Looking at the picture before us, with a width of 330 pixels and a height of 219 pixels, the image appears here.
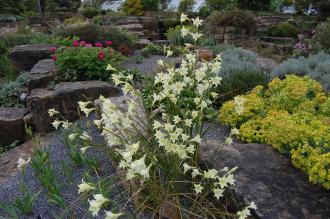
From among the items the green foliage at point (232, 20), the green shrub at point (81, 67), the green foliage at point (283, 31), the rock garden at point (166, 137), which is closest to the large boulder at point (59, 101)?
the rock garden at point (166, 137)

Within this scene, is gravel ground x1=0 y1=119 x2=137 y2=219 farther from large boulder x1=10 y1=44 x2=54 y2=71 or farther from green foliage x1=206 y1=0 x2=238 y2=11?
green foliage x1=206 y1=0 x2=238 y2=11

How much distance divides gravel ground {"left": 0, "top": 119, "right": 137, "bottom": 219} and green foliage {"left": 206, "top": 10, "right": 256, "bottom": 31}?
8834mm

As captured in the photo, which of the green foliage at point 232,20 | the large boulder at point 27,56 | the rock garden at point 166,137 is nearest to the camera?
the rock garden at point 166,137

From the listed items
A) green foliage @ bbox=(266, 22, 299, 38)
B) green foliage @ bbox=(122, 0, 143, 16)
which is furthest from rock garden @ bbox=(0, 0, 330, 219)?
green foliage @ bbox=(122, 0, 143, 16)

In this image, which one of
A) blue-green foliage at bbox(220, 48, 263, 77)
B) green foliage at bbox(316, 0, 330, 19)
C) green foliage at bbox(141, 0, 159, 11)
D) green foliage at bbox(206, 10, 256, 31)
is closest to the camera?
blue-green foliage at bbox(220, 48, 263, 77)

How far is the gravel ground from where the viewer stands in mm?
3015

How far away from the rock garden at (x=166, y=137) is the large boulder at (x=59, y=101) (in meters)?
0.01

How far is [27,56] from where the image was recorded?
7.47 metres

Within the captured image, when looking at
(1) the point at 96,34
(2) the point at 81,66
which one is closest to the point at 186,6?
(1) the point at 96,34

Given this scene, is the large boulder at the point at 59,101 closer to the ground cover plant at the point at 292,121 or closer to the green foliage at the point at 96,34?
the ground cover plant at the point at 292,121

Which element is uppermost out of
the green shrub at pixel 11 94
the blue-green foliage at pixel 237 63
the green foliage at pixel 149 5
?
the green foliage at pixel 149 5

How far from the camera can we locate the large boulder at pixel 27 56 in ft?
24.4

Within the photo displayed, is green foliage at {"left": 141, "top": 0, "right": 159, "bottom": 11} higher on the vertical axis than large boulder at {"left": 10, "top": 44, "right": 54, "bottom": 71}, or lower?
higher

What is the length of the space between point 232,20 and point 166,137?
1007 centimetres
